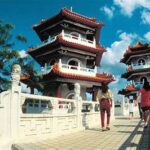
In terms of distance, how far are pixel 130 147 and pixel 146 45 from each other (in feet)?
105

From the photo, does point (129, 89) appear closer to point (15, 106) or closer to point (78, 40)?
point (78, 40)

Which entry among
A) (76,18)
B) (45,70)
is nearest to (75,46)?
(76,18)

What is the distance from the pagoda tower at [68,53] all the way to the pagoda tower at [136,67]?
12.2m

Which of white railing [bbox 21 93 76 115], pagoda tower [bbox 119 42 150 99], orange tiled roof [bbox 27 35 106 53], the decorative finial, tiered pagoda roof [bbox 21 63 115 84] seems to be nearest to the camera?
the decorative finial

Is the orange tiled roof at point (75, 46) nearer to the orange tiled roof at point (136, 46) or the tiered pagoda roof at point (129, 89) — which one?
the tiered pagoda roof at point (129, 89)

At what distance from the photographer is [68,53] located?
22.7 m

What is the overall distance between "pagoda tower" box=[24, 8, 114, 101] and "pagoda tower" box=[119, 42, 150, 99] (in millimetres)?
12167

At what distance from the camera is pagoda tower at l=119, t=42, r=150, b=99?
35.5 m

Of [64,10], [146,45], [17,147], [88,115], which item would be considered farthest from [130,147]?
[146,45]

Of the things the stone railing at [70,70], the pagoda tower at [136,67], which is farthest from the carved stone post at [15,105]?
the pagoda tower at [136,67]

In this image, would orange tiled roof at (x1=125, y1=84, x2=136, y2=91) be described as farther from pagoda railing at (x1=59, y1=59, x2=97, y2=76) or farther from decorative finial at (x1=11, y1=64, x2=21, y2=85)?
decorative finial at (x1=11, y1=64, x2=21, y2=85)

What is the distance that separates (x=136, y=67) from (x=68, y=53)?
52.1 ft

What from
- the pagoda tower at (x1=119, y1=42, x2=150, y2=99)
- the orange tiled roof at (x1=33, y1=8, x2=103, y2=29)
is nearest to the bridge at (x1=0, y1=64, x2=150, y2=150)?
the orange tiled roof at (x1=33, y1=8, x2=103, y2=29)

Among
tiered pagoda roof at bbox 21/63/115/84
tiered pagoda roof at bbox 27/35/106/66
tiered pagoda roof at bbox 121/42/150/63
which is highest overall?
tiered pagoda roof at bbox 121/42/150/63
